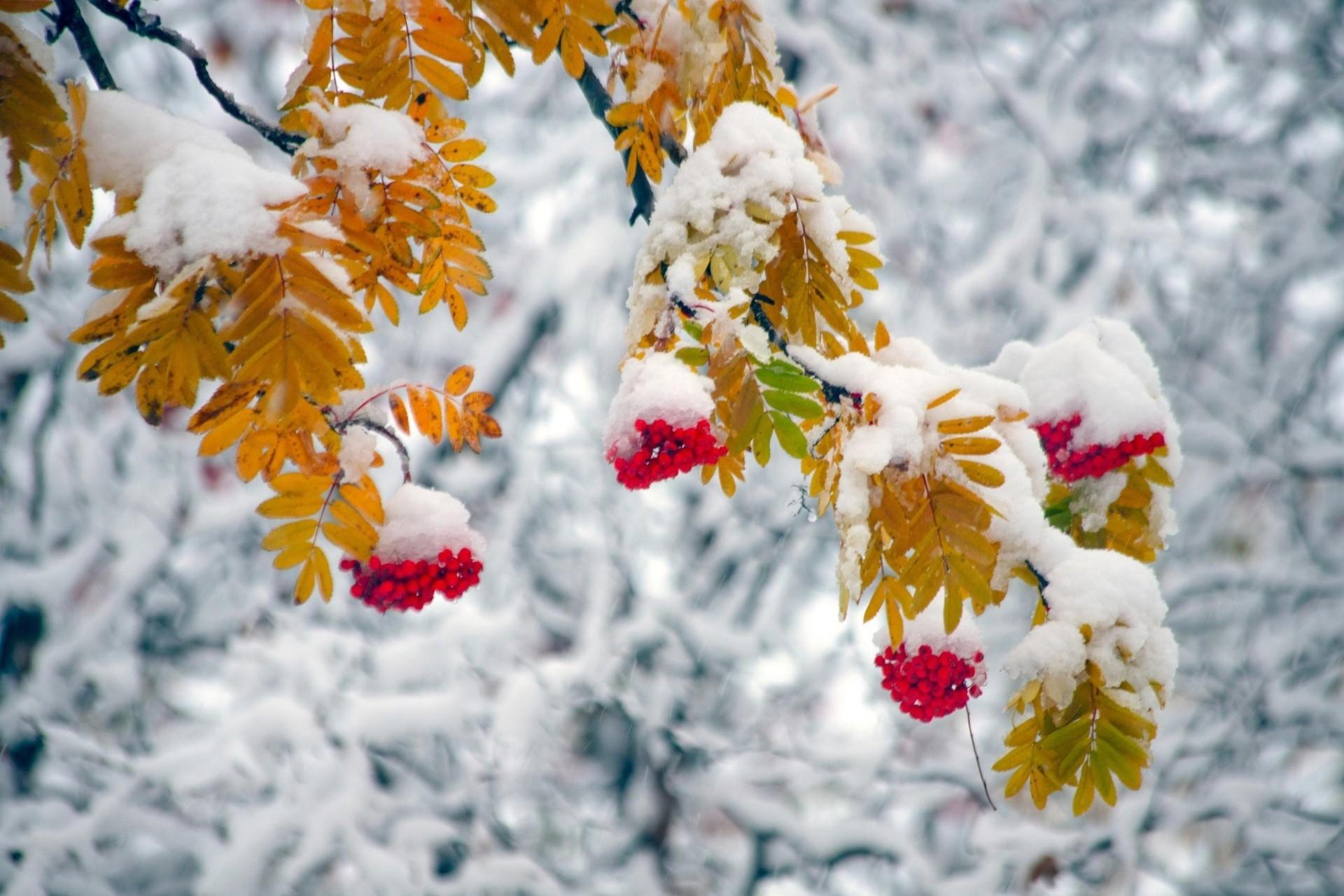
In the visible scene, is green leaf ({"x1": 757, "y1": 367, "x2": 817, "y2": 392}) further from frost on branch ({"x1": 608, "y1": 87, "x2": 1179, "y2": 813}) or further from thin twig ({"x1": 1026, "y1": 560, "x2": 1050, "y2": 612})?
thin twig ({"x1": 1026, "y1": 560, "x2": 1050, "y2": 612})

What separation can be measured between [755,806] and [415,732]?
184 cm

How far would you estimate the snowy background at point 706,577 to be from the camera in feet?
14.0

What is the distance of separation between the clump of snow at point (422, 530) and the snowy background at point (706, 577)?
9.95 feet

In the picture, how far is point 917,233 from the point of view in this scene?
563 centimetres

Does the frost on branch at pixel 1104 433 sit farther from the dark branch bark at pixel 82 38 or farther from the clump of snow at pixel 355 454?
the dark branch bark at pixel 82 38

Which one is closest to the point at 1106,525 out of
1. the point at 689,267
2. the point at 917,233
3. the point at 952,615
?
the point at 952,615

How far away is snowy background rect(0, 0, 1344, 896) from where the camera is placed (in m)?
4.26

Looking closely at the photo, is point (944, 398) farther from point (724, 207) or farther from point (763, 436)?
point (724, 207)

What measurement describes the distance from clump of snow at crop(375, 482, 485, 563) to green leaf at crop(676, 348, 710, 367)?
0.46 meters

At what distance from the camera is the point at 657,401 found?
119 centimetres

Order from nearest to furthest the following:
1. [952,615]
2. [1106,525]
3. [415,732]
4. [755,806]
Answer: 1. [952,615]
2. [1106,525]
3. [415,732]
4. [755,806]

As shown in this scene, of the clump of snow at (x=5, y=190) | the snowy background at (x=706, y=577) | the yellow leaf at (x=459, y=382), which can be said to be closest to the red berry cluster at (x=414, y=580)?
the yellow leaf at (x=459, y=382)

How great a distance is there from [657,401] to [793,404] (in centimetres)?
22

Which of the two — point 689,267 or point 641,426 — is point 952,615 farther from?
point 689,267
